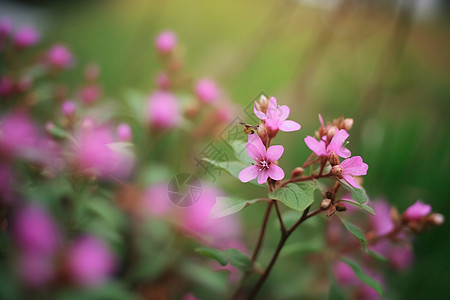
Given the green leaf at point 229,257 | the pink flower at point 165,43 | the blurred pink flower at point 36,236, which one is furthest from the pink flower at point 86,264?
the pink flower at point 165,43

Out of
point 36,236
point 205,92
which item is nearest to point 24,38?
point 205,92

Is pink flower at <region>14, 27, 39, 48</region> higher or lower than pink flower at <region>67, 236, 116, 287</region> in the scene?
higher

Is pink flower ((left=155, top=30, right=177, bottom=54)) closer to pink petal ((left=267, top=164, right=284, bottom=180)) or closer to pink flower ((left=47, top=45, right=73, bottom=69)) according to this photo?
pink flower ((left=47, top=45, right=73, bottom=69))

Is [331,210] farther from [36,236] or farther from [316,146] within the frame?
[36,236]

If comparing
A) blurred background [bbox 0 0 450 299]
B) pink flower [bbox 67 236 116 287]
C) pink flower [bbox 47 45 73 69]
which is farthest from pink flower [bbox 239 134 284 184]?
pink flower [bbox 47 45 73 69]

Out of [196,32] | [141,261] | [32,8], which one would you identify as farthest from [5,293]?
[32,8]

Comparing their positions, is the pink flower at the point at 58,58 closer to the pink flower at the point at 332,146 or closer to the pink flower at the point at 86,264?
the pink flower at the point at 86,264

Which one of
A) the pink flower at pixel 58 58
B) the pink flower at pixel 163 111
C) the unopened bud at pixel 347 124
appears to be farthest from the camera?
the pink flower at pixel 58 58
